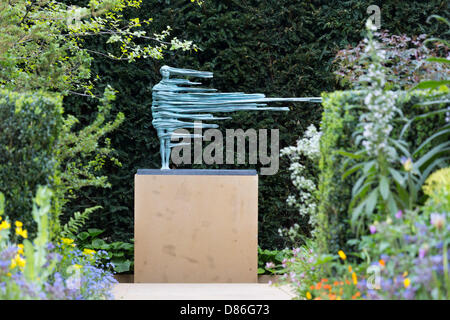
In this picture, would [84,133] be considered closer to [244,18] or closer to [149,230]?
[149,230]

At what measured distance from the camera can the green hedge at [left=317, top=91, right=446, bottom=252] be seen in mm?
3559

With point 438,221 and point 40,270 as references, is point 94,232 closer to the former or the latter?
point 40,270

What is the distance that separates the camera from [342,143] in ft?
11.8

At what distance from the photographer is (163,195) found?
5277mm

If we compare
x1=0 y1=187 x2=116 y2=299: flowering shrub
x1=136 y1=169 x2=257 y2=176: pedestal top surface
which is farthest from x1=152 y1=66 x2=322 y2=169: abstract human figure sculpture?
x1=0 y1=187 x2=116 y2=299: flowering shrub

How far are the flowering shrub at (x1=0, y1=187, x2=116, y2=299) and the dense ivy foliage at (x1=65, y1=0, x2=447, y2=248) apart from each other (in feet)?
7.55

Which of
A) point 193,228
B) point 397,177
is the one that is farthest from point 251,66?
point 397,177

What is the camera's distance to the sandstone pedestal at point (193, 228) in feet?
17.3

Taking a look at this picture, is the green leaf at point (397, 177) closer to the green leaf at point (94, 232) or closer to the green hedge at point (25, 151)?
the green hedge at point (25, 151)

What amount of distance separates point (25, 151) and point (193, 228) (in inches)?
79.7

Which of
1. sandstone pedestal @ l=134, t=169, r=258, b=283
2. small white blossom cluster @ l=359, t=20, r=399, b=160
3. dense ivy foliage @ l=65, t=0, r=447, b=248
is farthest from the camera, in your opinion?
dense ivy foliage @ l=65, t=0, r=447, b=248

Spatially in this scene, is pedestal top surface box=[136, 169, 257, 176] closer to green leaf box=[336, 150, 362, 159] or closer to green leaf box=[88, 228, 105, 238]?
green leaf box=[88, 228, 105, 238]

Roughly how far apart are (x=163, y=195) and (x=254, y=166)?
1507 mm

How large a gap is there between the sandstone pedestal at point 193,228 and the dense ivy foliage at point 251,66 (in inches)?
43.4
